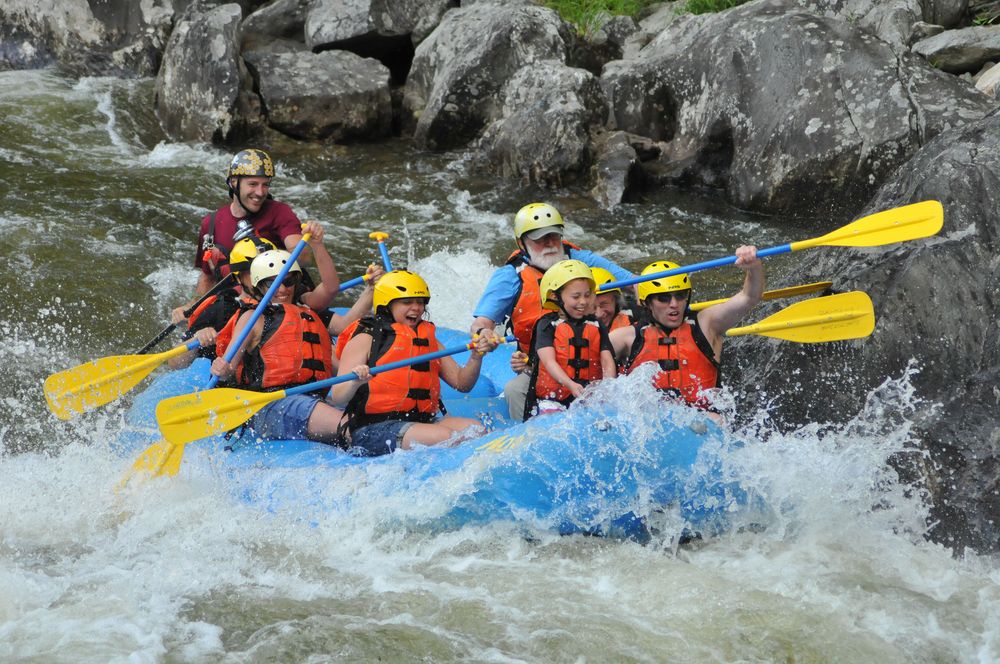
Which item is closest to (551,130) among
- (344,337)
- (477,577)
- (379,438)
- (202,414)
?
(344,337)

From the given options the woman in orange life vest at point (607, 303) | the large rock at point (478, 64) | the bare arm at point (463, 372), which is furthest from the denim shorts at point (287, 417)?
the large rock at point (478, 64)

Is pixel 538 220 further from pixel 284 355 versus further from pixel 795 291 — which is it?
pixel 284 355

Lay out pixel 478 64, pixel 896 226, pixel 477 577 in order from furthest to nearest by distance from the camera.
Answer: pixel 478 64 → pixel 896 226 → pixel 477 577

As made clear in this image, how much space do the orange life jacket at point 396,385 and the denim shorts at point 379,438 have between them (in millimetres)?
48

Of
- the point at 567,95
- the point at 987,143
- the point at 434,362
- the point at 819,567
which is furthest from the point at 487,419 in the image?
the point at 567,95

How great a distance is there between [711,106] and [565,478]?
577cm

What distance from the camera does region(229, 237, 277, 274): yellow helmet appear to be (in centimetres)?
603

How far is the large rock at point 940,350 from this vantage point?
4750 mm

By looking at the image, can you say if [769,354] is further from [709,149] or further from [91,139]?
[91,139]

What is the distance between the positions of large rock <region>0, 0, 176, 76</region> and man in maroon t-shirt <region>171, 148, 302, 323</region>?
277 inches

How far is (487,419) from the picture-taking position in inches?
223

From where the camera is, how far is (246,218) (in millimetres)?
6629

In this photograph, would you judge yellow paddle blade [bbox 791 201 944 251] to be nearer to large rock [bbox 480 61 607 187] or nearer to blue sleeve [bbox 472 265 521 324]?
blue sleeve [bbox 472 265 521 324]

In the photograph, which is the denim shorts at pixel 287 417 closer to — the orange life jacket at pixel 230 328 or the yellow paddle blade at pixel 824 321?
the orange life jacket at pixel 230 328
